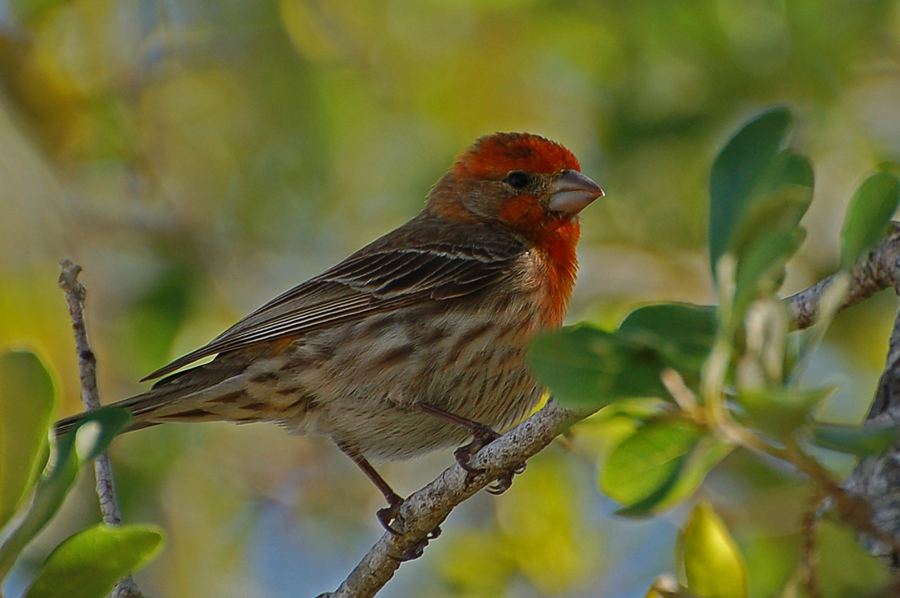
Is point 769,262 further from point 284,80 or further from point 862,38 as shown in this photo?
point 284,80

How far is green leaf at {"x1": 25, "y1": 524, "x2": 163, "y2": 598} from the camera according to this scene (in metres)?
2.09

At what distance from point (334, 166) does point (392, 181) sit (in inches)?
19.0

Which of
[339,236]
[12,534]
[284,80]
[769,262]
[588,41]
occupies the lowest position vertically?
[769,262]

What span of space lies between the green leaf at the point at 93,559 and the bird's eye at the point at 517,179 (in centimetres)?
389

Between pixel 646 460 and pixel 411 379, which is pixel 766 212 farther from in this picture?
pixel 411 379

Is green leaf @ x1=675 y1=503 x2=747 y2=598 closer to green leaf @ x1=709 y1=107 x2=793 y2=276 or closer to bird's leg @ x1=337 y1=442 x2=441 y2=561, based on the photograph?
green leaf @ x1=709 y1=107 x2=793 y2=276

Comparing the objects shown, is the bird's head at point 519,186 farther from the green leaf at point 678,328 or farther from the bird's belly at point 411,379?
the green leaf at point 678,328

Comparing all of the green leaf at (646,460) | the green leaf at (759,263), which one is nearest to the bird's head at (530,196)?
the green leaf at (646,460)

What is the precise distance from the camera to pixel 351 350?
4852mm

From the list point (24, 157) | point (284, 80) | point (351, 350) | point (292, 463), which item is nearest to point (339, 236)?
point (284, 80)

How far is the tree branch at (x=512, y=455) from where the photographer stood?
2.43m

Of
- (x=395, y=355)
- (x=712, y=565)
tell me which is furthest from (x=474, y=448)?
(x=712, y=565)

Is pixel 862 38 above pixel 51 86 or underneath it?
underneath

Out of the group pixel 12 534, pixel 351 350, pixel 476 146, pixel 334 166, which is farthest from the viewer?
pixel 334 166
